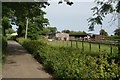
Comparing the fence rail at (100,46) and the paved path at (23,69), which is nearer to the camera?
the paved path at (23,69)

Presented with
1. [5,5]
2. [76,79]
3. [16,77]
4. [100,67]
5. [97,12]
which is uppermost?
[5,5]

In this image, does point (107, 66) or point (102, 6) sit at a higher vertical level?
point (102, 6)

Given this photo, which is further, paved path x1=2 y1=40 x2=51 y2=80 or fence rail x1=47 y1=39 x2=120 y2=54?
fence rail x1=47 y1=39 x2=120 y2=54

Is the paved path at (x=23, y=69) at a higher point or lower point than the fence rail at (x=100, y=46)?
lower

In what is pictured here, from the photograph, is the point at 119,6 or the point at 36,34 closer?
the point at 119,6

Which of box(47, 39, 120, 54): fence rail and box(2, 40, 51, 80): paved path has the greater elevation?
box(47, 39, 120, 54): fence rail

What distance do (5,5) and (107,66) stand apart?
9.16 metres

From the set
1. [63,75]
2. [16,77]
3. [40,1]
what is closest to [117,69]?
[63,75]

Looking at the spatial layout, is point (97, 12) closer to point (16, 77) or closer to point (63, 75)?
point (63, 75)

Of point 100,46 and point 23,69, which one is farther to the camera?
point 100,46

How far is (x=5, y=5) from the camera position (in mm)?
11406

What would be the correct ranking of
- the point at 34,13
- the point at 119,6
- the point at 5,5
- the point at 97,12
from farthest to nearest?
1. the point at 34,13
2. the point at 5,5
3. the point at 97,12
4. the point at 119,6

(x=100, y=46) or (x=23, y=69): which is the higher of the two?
(x=100, y=46)

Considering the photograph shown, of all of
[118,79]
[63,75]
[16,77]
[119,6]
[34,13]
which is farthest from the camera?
[34,13]
